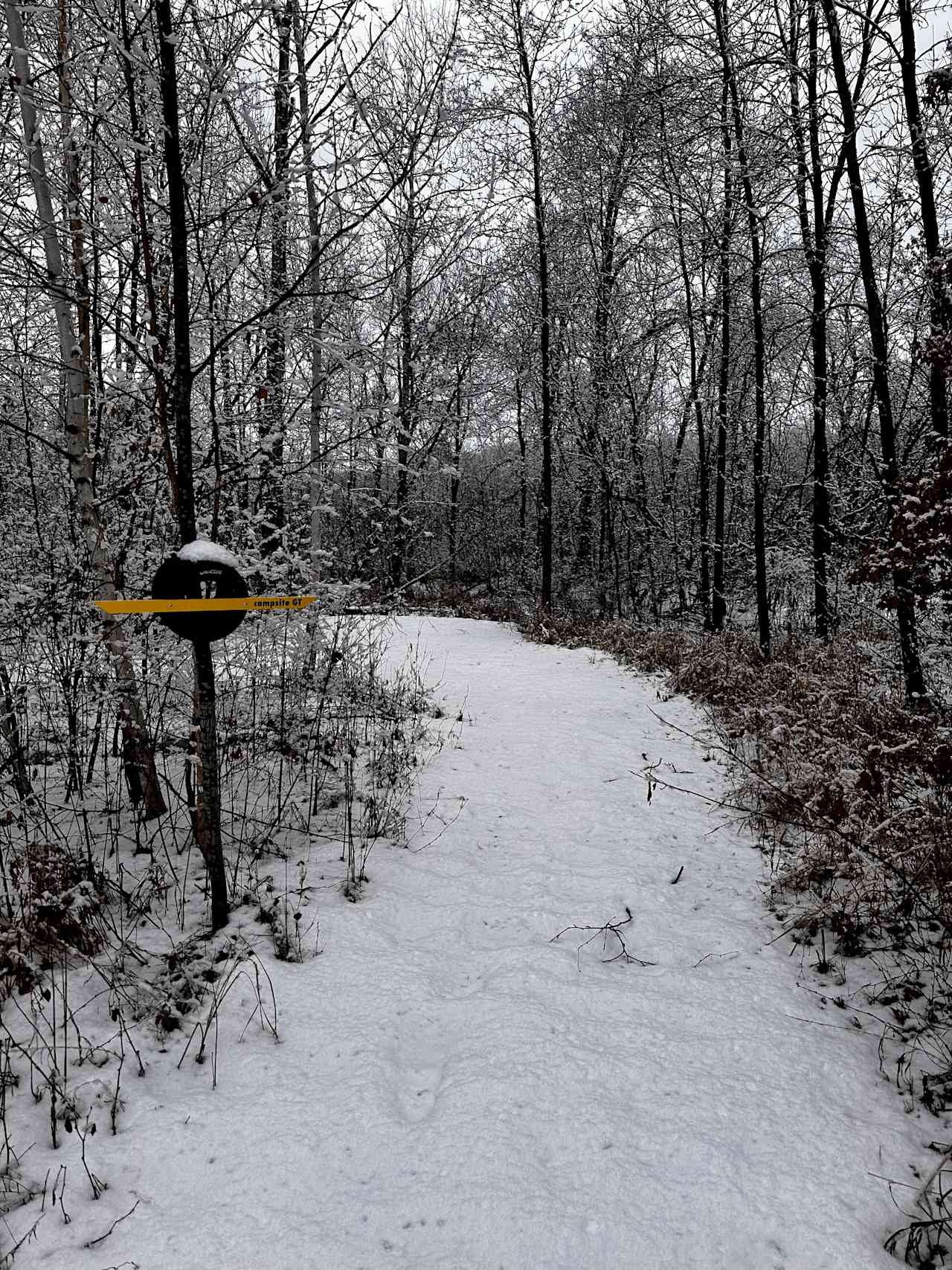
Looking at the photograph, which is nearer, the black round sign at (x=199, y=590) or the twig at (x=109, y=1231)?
the twig at (x=109, y=1231)

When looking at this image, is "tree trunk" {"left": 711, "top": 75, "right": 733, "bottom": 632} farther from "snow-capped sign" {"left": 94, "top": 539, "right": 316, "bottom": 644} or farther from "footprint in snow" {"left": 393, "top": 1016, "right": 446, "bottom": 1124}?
"footprint in snow" {"left": 393, "top": 1016, "right": 446, "bottom": 1124}

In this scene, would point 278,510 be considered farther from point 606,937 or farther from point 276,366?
point 606,937

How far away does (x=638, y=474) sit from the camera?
51.2 feet

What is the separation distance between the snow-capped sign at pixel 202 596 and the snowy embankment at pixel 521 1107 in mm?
1564

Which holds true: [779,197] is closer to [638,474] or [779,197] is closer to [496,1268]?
[638,474]

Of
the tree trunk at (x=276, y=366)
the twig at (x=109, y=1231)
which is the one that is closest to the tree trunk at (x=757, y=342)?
the tree trunk at (x=276, y=366)

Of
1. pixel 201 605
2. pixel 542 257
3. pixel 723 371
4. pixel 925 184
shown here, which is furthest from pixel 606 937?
pixel 542 257

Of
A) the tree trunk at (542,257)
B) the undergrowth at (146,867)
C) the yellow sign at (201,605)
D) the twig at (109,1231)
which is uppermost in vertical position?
the tree trunk at (542,257)

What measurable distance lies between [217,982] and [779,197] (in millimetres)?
10788

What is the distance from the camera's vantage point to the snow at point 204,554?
8.54 feet

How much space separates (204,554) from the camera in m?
2.62

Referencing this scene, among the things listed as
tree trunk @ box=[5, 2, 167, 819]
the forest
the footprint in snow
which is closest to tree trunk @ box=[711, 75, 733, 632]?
the forest

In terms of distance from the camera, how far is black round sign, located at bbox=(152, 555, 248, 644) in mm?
2592

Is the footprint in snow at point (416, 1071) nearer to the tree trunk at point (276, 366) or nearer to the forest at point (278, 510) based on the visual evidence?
the forest at point (278, 510)
